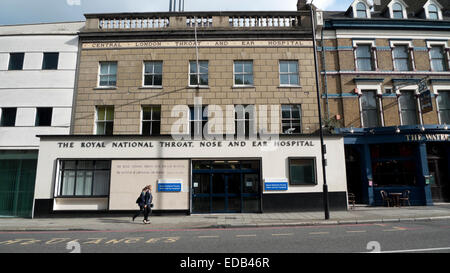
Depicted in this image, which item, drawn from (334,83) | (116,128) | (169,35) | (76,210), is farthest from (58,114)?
(334,83)

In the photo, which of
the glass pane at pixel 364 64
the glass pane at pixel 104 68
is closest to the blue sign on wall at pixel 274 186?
the glass pane at pixel 364 64

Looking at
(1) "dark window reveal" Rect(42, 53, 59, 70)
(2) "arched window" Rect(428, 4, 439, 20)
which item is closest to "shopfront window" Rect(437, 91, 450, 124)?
(2) "arched window" Rect(428, 4, 439, 20)

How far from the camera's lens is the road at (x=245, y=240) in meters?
6.75

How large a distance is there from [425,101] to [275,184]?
36.1 feet

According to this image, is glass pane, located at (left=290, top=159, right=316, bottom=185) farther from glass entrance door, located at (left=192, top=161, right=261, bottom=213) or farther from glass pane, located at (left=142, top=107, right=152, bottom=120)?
glass pane, located at (left=142, top=107, right=152, bottom=120)

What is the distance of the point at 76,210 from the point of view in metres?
13.6

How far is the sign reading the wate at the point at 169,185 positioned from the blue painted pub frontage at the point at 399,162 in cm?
1052

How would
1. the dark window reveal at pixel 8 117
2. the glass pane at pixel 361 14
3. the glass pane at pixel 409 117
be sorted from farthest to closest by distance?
the glass pane at pixel 361 14 → the glass pane at pixel 409 117 → the dark window reveal at pixel 8 117

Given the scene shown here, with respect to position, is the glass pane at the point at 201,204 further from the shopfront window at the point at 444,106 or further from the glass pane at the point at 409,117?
the shopfront window at the point at 444,106

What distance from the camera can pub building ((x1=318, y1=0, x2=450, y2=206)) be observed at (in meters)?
15.7

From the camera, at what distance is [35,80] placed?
16078 mm

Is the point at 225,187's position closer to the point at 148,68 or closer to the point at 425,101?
the point at 148,68
